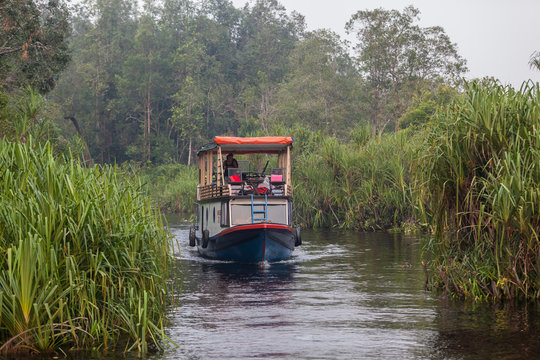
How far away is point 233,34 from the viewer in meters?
74.8

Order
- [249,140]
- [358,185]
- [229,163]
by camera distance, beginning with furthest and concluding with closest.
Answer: [358,185] < [229,163] < [249,140]

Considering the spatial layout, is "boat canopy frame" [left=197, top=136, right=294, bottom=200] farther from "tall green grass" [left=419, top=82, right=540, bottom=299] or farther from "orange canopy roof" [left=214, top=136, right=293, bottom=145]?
"tall green grass" [left=419, top=82, right=540, bottom=299]

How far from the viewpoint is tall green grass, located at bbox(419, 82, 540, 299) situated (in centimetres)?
1033

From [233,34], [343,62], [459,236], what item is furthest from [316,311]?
[233,34]

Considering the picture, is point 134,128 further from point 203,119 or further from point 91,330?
point 91,330

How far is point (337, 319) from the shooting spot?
10.8m

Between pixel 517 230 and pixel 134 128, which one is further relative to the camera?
pixel 134 128

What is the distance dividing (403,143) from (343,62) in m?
30.9

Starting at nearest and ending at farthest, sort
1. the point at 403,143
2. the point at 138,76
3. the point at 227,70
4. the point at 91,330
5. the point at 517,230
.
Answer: the point at 91,330 → the point at 517,230 → the point at 403,143 → the point at 138,76 → the point at 227,70

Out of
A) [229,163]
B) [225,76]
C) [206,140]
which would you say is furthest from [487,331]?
[225,76]

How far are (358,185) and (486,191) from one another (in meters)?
17.9

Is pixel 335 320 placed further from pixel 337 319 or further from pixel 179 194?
pixel 179 194

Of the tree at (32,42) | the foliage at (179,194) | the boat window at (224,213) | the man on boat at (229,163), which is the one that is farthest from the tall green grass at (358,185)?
the tree at (32,42)

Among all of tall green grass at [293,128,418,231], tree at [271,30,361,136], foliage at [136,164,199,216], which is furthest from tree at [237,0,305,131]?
tall green grass at [293,128,418,231]
